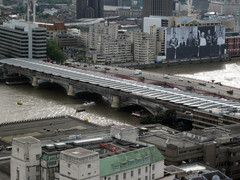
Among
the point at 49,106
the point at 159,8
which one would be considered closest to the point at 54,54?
the point at 49,106

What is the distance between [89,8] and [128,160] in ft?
258

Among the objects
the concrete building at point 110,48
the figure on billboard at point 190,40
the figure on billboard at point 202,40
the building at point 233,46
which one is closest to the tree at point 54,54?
the concrete building at point 110,48

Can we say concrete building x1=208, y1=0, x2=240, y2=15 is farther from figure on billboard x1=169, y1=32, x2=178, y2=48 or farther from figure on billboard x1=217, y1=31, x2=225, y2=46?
figure on billboard x1=169, y1=32, x2=178, y2=48

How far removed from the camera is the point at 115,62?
61.6 metres

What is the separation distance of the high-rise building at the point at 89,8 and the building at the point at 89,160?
7711 cm

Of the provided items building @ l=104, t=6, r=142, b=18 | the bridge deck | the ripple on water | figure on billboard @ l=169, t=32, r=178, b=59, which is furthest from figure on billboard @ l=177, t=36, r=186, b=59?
building @ l=104, t=6, r=142, b=18

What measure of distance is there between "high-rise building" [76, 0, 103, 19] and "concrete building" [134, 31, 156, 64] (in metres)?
34.8

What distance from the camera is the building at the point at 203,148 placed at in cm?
2370

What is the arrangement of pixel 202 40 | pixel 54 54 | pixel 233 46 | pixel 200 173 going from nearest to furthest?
1. pixel 200 173
2. pixel 54 54
3. pixel 202 40
4. pixel 233 46

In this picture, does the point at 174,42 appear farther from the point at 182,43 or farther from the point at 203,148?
the point at 203,148

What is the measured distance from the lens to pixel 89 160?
18.0m

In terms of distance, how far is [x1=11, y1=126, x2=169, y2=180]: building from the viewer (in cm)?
1830

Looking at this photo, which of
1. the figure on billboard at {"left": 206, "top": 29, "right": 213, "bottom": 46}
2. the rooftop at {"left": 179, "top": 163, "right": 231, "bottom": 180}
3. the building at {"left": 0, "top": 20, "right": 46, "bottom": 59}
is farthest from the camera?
the figure on billboard at {"left": 206, "top": 29, "right": 213, "bottom": 46}

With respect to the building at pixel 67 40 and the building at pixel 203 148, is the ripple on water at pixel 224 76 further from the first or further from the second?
the building at pixel 203 148
